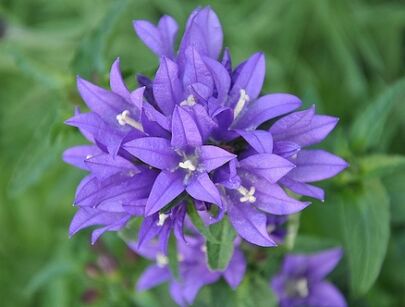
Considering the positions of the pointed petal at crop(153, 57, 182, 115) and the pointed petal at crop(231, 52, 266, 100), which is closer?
the pointed petal at crop(153, 57, 182, 115)

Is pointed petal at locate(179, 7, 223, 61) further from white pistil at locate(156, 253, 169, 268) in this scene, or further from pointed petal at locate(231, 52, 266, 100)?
white pistil at locate(156, 253, 169, 268)

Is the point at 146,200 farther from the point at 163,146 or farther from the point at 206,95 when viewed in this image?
the point at 206,95

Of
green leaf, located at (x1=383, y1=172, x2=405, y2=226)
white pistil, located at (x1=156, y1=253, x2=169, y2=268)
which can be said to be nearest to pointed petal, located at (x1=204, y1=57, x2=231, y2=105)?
white pistil, located at (x1=156, y1=253, x2=169, y2=268)

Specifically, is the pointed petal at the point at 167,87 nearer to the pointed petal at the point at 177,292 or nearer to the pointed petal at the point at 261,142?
the pointed petal at the point at 261,142

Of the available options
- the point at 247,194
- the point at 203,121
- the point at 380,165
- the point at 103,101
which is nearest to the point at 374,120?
the point at 380,165

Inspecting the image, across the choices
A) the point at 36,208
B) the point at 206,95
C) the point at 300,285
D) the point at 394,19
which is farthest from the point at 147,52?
the point at 206,95
